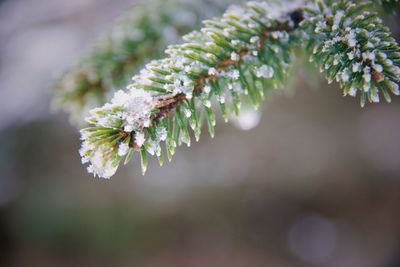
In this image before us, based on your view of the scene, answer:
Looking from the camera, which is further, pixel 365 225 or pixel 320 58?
pixel 365 225

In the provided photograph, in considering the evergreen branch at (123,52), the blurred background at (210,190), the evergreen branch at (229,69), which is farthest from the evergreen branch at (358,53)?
the blurred background at (210,190)

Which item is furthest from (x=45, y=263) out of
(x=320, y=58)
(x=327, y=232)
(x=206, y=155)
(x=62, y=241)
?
(x=320, y=58)

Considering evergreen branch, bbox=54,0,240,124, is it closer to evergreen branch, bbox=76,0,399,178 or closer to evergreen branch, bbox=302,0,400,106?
evergreen branch, bbox=76,0,399,178

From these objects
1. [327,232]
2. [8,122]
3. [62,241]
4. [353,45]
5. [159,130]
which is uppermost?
[8,122]

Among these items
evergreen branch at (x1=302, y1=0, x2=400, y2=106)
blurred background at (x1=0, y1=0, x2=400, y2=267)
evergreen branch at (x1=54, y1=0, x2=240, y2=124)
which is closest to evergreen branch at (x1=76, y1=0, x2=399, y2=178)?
evergreen branch at (x1=302, y1=0, x2=400, y2=106)

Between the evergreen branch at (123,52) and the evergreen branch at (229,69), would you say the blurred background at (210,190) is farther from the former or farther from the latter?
the evergreen branch at (229,69)

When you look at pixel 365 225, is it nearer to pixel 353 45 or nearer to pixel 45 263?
pixel 353 45

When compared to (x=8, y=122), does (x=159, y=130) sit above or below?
below
